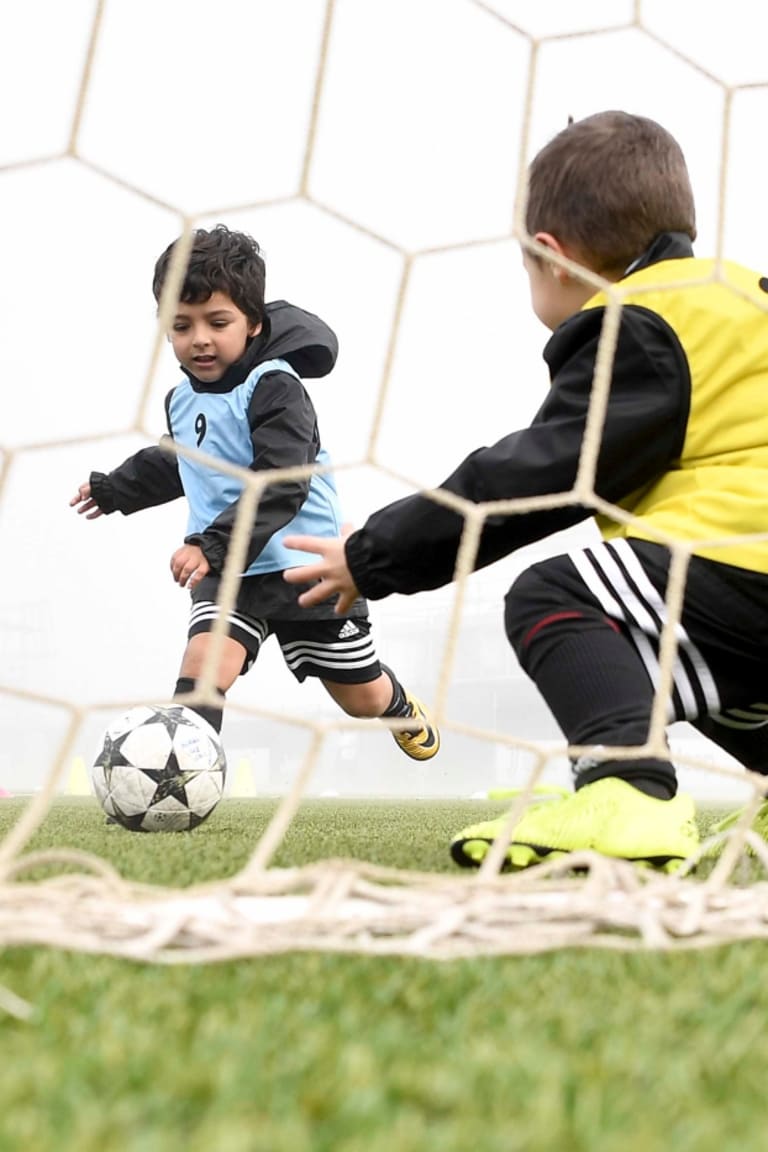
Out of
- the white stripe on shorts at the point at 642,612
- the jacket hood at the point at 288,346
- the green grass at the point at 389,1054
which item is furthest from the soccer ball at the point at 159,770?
the green grass at the point at 389,1054

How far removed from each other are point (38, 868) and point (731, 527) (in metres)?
0.69

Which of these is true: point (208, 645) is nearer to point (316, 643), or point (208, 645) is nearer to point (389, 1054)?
point (316, 643)

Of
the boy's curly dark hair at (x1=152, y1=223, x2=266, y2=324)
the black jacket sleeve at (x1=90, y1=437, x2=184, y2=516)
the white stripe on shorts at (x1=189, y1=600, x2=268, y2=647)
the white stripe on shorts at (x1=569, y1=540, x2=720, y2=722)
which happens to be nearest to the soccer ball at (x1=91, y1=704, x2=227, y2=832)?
the white stripe on shorts at (x1=189, y1=600, x2=268, y2=647)

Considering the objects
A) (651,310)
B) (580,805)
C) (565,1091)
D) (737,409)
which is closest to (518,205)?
(651,310)

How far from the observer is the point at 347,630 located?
235cm

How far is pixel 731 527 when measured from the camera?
46.0 inches

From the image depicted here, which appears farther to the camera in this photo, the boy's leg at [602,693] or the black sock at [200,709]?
the black sock at [200,709]

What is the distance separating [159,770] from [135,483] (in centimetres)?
62

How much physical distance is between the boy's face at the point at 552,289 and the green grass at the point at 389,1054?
0.83 m

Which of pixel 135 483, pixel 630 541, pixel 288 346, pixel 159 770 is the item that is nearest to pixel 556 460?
pixel 630 541

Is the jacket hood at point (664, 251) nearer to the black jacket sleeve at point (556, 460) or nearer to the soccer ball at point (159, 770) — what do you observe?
the black jacket sleeve at point (556, 460)

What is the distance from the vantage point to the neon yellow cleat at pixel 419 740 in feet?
9.00

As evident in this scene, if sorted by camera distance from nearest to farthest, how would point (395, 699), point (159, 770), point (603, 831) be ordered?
point (603, 831) → point (159, 770) → point (395, 699)

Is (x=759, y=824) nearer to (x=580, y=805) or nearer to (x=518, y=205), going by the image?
(x=580, y=805)
